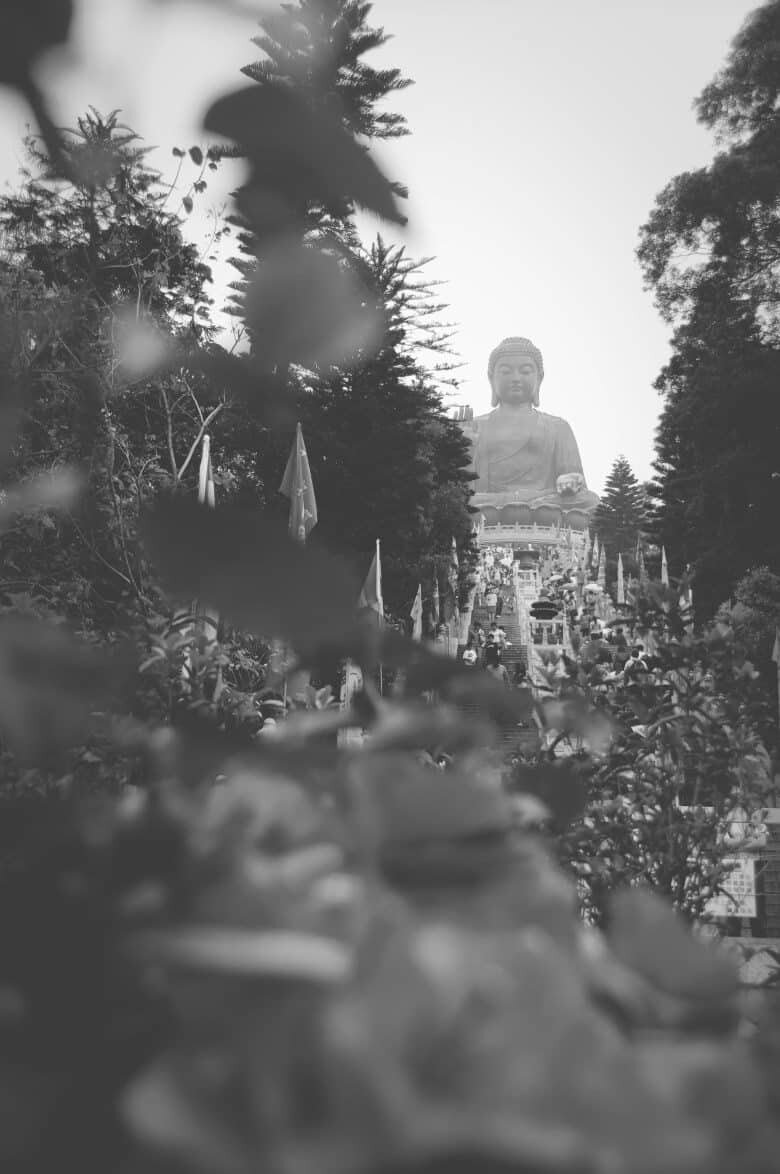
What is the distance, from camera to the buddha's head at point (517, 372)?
161 ft

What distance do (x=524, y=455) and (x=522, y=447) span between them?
0.56 meters

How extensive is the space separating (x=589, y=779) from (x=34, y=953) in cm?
289

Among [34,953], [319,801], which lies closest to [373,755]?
[319,801]

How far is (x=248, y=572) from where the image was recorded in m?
0.39

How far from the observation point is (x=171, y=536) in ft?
1.28

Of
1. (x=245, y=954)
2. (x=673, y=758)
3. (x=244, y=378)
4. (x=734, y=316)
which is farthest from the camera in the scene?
(x=734, y=316)

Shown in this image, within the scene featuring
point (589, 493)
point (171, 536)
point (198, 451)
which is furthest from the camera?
point (589, 493)

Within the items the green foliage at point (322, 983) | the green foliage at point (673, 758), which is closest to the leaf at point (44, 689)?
the green foliage at point (322, 983)

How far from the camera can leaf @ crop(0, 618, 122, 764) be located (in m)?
0.35

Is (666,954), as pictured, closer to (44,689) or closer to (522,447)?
(44,689)

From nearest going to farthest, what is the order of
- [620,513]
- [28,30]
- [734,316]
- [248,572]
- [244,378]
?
[248,572] < [28,30] < [244,378] < [734,316] < [620,513]

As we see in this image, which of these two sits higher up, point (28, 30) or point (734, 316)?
point (734, 316)

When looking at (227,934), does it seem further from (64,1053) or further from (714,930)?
(714,930)

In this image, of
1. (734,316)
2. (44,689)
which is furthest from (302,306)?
(734,316)
